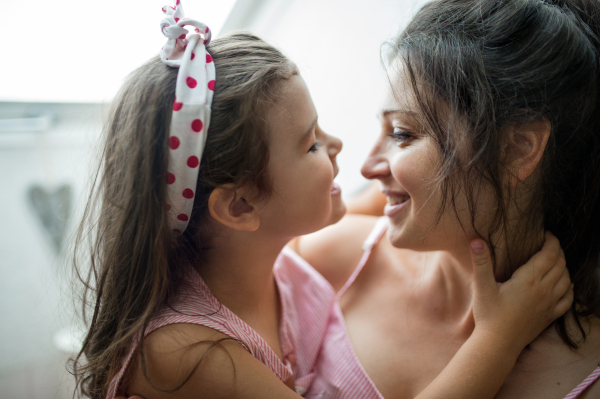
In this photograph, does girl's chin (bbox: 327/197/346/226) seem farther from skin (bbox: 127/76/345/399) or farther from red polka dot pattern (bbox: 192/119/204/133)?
red polka dot pattern (bbox: 192/119/204/133)

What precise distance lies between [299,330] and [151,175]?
580mm

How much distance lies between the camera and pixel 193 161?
0.86m

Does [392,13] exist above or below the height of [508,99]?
above

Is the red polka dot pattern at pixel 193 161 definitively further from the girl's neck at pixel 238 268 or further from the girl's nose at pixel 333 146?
the girl's nose at pixel 333 146

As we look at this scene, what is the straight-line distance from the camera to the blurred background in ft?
4.23

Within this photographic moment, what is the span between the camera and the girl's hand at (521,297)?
0.91 m

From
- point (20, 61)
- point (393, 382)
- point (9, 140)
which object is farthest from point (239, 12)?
point (393, 382)

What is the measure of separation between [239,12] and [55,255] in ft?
3.35

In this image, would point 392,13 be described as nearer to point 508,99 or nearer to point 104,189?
point 508,99

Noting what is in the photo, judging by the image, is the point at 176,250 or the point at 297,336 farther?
the point at 297,336

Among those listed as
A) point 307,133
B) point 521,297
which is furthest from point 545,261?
point 307,133

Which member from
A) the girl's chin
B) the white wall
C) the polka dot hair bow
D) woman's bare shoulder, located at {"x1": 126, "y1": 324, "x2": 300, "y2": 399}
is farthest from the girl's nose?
the white wall

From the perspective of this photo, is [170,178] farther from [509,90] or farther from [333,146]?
[509,90]

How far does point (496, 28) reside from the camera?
2.92 ft
